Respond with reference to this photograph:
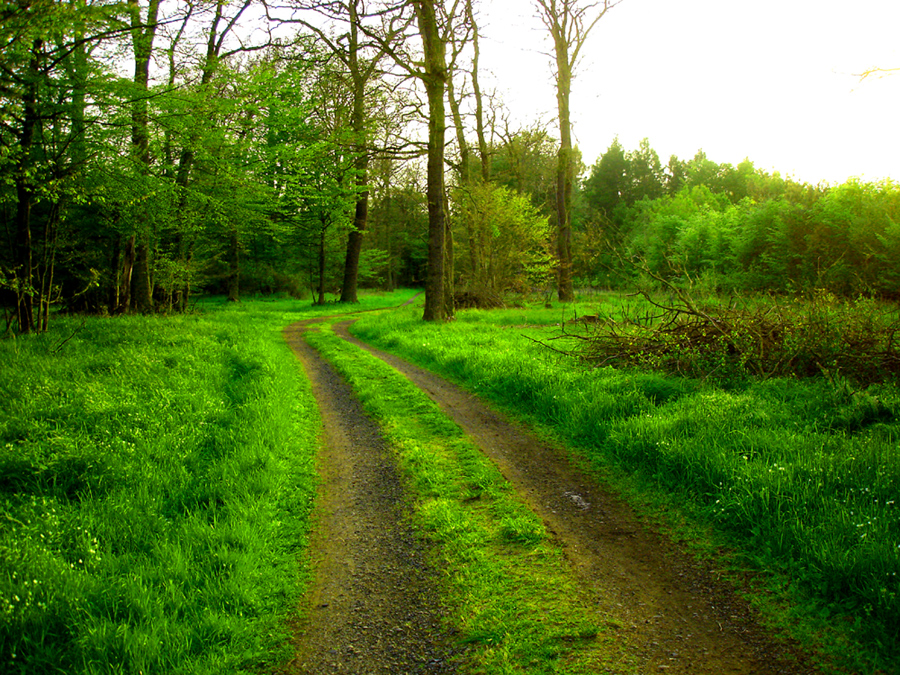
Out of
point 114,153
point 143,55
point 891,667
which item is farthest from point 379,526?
point 143,55

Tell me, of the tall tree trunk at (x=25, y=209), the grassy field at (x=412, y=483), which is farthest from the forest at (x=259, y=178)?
the grassy field at (x=412, y=483)

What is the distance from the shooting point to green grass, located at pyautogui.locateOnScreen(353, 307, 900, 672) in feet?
9.68

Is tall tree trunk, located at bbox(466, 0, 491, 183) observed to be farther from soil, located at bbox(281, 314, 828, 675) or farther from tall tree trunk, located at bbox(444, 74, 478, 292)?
soil, located at bbox(281, 314, 828, 675)

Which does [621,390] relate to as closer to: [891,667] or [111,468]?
[891,667]

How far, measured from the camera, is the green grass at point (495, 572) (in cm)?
274

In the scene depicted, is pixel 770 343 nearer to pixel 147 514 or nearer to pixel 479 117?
pixel 147 514

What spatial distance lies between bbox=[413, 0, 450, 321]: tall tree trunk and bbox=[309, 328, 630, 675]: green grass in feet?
32.0

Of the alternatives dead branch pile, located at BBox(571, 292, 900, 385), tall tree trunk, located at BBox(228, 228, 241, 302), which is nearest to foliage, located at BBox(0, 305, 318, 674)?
dead branch pile, located at BBox(571, 292, 900, 385)

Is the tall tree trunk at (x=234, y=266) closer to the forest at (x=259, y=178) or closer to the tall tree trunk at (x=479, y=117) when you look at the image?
the forest at (x=259, y=178)

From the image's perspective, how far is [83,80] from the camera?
9.94 metres

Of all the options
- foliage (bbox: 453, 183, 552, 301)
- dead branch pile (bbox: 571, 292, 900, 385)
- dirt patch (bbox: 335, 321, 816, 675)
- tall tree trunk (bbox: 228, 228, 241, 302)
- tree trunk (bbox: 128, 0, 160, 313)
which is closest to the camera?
dirt patch (bbox: 335, 321, 816, 675)

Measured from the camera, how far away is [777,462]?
414 centimetres

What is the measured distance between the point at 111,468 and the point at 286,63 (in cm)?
1291

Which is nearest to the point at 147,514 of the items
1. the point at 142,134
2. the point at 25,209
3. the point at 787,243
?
the point at 25,209
